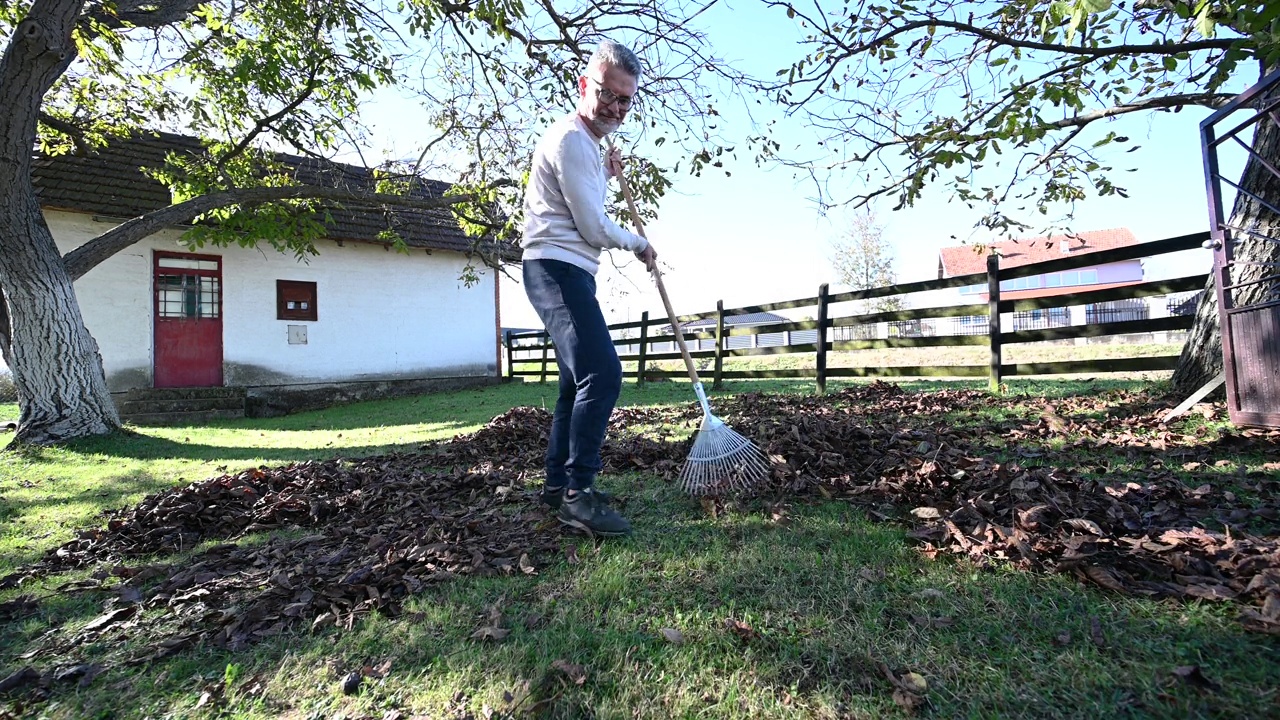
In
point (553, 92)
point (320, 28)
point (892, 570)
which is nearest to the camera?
point (892, 570)

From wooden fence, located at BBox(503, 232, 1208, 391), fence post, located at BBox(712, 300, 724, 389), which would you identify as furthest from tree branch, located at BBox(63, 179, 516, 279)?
wooden fence, located at BBox(503, 232, 1208, 391)

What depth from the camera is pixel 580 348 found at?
2.61 metres

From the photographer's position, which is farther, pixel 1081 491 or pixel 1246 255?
Answer: pixel 1246 255

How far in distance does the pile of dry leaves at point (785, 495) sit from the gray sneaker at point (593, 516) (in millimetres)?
151

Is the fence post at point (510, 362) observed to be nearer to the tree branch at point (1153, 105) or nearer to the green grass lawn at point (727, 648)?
the tree branch at point (1153, 105)

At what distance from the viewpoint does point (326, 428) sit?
29.6ft

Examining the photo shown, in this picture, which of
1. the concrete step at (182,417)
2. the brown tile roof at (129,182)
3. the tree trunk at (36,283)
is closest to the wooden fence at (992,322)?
the brown tile roof at (129,182)

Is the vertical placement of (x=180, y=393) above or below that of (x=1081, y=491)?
above

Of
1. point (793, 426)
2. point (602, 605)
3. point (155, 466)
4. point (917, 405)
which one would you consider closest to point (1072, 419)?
point (917, 405)

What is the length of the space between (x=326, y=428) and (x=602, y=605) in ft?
27.6

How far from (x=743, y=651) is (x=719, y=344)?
8.56m

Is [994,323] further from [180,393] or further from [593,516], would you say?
[180,393]

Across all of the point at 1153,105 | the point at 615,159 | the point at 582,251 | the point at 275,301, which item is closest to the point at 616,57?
the point at 615,159

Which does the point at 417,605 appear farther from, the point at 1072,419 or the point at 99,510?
the point at 1072,419
